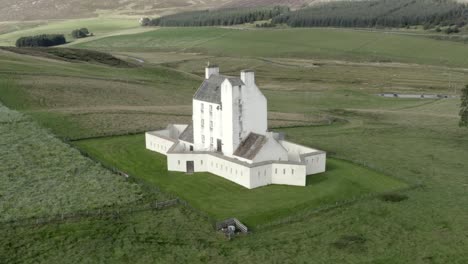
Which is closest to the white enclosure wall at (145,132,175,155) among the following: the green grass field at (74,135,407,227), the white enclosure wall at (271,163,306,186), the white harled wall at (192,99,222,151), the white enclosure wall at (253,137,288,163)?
the green grass field at (74,135,407,227)

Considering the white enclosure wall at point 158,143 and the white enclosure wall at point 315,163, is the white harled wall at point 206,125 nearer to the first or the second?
the white enclosure wall at point 158,143

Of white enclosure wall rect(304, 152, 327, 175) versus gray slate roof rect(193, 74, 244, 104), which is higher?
gray slate roof rect(193, 74, 244, 104)

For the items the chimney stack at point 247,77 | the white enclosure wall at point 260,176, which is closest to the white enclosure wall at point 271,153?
the white enclosure wall at point 260,176

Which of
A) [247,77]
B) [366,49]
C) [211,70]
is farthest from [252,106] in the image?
[366,49]

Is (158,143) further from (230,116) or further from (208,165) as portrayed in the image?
(230,116)

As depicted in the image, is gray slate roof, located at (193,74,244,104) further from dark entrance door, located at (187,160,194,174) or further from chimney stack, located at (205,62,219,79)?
dark entrance door, located at (187,160,194,174)
